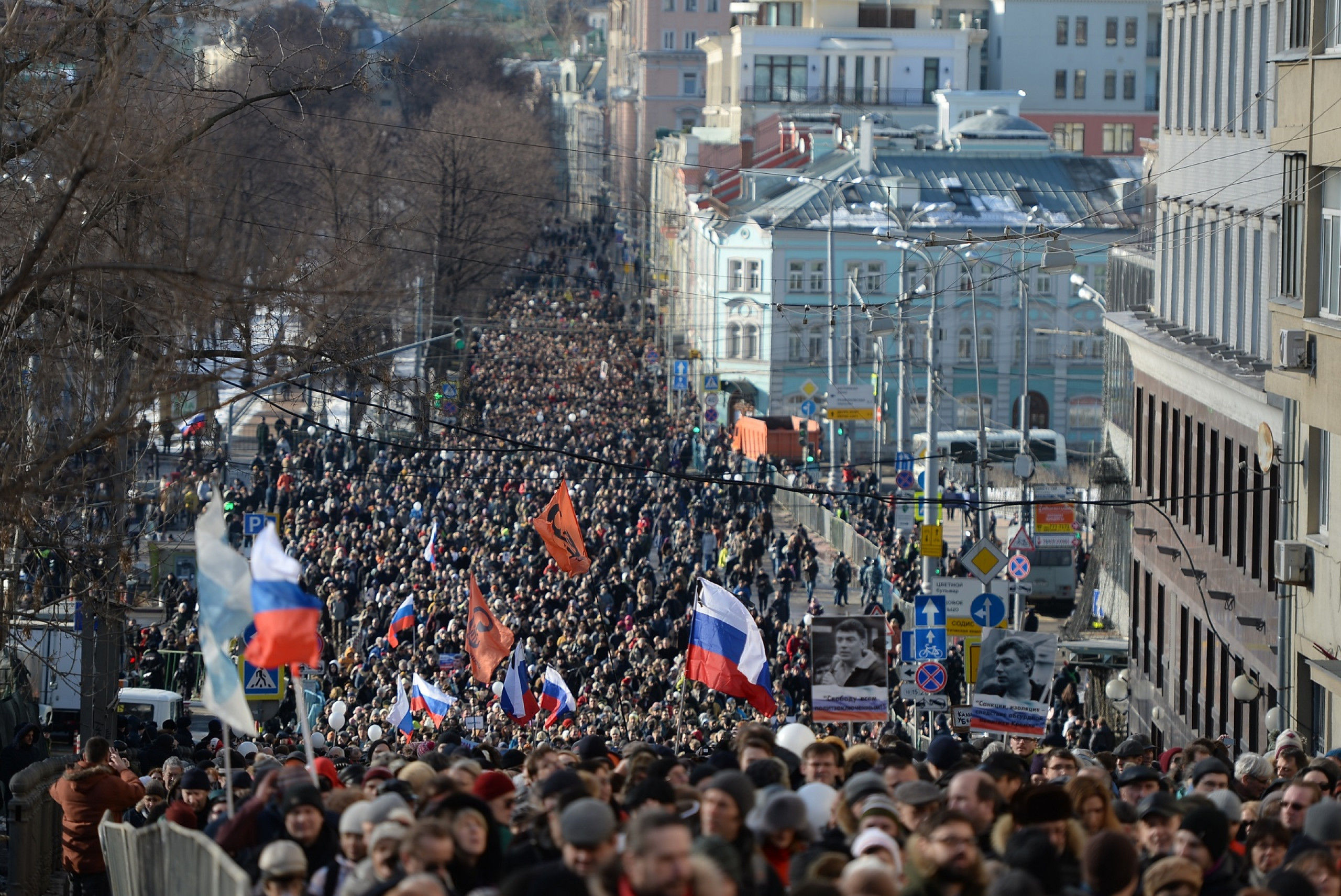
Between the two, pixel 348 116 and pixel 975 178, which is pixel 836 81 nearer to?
A: pixel 348 116

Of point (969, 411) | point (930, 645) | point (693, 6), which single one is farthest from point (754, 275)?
point (693, 6)

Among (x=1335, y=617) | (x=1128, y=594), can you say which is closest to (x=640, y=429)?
(x=1128, y=594)

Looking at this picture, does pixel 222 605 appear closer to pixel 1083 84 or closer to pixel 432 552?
pixel 432 552

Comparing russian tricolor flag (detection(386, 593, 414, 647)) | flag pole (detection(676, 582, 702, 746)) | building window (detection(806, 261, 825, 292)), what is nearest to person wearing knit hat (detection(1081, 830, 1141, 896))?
flag pole (detection(676, 582, 702, 746))

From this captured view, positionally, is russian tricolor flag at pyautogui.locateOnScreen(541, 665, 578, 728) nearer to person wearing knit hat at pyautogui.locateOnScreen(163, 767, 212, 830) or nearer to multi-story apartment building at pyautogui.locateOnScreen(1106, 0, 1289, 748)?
multi-story apartment building at pyautogui.locateOnScreen(1106, 0, 1289, 748)

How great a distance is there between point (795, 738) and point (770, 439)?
43.4m

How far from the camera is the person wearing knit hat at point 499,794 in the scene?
9.48 m

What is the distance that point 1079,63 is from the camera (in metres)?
104

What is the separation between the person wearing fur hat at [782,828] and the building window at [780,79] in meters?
93.5

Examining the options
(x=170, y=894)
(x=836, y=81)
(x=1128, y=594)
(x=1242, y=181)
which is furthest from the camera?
(x=836, y=81)

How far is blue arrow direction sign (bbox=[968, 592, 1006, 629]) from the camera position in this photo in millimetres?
24203

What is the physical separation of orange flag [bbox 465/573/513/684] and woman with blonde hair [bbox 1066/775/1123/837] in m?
16.3

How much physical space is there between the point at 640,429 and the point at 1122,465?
1850 centimetres

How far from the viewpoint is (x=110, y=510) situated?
808 inches
